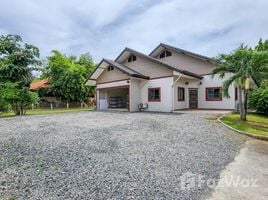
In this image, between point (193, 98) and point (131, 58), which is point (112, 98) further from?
point (193, 98)

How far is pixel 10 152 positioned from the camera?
17.5 feet

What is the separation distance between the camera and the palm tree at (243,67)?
10.9 m

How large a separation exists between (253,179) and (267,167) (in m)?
1.16

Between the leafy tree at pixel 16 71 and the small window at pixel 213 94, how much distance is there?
16.5 meters

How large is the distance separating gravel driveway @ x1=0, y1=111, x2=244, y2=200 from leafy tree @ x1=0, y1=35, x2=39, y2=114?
860 cm

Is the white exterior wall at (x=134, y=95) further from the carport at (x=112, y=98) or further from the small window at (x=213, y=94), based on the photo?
the small window at (x=213, y=94)

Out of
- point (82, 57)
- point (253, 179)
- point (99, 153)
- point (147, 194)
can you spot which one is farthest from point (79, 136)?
point (82, 57)

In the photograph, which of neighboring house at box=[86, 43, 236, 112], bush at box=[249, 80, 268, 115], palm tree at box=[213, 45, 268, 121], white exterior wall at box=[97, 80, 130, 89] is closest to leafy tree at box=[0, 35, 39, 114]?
neighboring house at box=[86, 43, 236, 112]

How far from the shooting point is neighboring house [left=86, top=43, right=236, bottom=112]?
16.1m

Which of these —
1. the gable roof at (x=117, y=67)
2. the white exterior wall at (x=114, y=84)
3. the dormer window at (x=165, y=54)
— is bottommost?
the white exterior wall at (x=114, y=84)

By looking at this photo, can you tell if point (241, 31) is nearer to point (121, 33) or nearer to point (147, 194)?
point (121, 33)

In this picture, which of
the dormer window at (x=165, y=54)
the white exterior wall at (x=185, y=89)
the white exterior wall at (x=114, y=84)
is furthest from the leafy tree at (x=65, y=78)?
the white exterior wall at (x=185, y=89)

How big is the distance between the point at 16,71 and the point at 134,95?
34.1 feet

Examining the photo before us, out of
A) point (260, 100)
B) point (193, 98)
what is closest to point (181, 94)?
point (193, 98)
